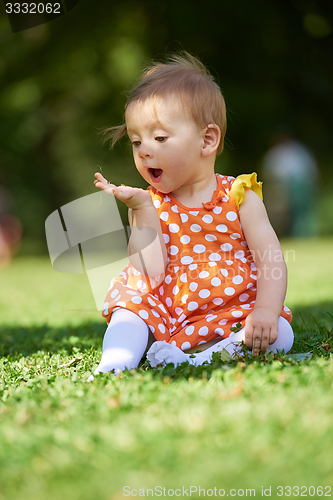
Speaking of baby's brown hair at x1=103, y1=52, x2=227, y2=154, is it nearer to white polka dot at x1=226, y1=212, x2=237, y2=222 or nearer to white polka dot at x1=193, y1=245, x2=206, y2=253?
white polka dot at x1=226, y1=212, x2=237, y2=222

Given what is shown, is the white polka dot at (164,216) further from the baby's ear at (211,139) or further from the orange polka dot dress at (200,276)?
the baby's ear at (211,139)

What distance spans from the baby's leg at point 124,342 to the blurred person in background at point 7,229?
41.4ft

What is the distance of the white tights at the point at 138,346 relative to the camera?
96.0 inches

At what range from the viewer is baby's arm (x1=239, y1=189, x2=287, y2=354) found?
8.22 ft

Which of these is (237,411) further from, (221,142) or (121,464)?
(221,142)

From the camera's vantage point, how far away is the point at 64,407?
5.93 feet

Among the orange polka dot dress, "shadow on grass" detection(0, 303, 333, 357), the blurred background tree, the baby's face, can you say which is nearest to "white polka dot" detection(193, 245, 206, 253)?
the orange polka dot dress

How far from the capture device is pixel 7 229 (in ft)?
60.8

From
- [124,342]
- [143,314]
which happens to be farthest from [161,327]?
[124,342]

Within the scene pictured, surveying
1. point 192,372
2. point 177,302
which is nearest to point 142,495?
point 192,372

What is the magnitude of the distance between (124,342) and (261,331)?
660 millimetres

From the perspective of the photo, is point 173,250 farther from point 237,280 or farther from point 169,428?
point 169,428

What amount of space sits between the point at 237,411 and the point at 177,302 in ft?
3.89

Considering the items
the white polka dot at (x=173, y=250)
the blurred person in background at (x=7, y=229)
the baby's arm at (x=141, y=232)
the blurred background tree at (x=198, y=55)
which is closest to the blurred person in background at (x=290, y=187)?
the blurred background tree at (x=198, y=55)
